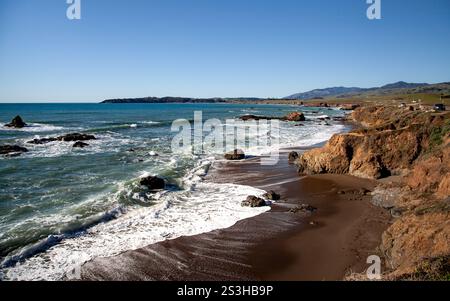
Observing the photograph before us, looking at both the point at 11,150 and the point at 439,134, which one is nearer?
the point at 439,134

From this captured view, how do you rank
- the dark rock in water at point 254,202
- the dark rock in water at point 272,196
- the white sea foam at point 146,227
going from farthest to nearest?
the dark rock in water at point 272,196
the dark rock in water at point 254,202
the white sea foam at point 146,227

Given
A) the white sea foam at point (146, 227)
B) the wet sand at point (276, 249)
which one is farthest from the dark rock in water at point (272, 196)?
the white sea foam at point (146, 227)

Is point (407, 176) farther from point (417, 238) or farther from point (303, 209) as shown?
point (417, 238)

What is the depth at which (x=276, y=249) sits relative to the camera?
10.7 metres

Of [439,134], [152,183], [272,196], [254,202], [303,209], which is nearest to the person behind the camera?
[303,209]

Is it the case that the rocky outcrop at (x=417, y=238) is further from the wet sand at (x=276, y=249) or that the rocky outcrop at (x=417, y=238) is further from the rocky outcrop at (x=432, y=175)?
the rocky outcrop at (x=432, y=175)

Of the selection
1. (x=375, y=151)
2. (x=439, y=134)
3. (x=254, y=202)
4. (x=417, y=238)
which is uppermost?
(x=439, y=134)

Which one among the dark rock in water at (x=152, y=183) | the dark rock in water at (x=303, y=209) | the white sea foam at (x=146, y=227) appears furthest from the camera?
the dark rock in water at (x=152, y=183)

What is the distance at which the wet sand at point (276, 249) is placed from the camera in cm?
920

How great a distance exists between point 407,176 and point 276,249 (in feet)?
25.0

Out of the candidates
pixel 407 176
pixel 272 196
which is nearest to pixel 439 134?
pixel 407 176
